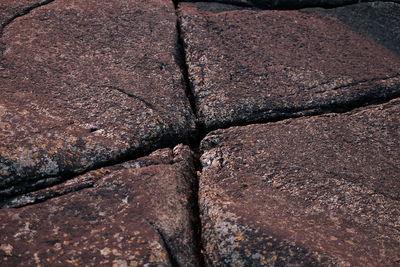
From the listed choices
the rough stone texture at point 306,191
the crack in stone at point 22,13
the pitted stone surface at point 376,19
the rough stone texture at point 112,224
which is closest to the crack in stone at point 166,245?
the rough stone texture at point 112,224

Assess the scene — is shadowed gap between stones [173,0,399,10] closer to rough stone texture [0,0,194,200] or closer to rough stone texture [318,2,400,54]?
rough stone texture [318,2,400,54]

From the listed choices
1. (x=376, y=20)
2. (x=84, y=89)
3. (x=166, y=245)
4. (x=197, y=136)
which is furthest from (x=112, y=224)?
(x=376, y=20)

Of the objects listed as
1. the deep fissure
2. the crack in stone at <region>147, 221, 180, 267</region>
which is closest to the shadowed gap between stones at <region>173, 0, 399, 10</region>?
the deep fissure

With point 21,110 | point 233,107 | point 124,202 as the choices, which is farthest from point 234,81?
point 21,110

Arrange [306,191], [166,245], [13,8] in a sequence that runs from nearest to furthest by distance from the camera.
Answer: [166,245]
[306,191]
[13,8]

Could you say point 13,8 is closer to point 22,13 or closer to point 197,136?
point 22,13

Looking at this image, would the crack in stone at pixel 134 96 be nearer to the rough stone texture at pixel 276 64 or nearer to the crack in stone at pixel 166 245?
the rough stone texture at pixel 276 64
